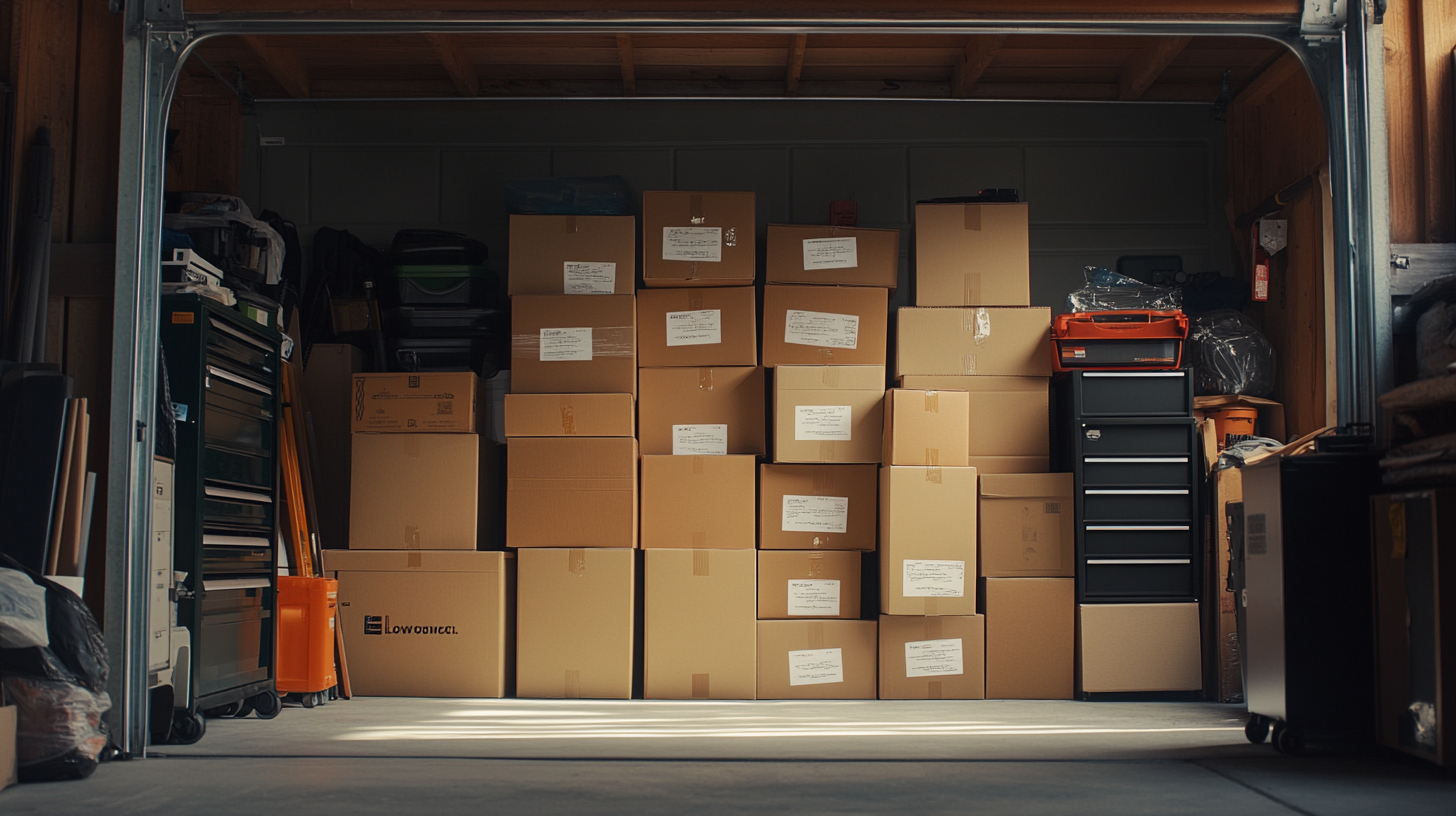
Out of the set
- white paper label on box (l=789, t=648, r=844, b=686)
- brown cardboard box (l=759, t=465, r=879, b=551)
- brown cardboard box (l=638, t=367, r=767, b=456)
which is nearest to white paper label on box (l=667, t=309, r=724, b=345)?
brown cardboard box (l=638, t=367, r=767, b=456)

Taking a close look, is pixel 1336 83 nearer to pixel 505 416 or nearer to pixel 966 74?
pixel 966 74

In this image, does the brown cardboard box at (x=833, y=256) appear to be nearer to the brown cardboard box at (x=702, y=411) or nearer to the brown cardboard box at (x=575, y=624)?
the brown cardboard box at (x=702, y=411)

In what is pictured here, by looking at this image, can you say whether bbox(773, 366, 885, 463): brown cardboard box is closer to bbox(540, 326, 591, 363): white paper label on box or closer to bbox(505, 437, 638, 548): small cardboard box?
bbox(505, 437, 638, 548): small cardboard box

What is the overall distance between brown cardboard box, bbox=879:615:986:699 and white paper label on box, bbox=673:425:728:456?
0.93 metres

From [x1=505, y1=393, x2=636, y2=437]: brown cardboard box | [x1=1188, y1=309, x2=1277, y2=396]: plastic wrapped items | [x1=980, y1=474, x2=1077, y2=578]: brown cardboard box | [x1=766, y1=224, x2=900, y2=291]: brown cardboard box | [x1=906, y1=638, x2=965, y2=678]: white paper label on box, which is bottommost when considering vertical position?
[x1=906, y1=638, x2=965, y2=678]: white paper label on box

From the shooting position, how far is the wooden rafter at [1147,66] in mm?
4547

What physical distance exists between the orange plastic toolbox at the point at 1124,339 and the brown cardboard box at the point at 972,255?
0.27 metres

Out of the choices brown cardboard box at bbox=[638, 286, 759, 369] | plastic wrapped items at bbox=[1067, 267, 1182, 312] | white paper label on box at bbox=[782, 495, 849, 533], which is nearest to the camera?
white paper label on box at bbox=[782, 495, 849, 533]

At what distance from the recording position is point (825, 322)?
15.5ft

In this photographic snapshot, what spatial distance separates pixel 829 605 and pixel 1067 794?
200 centimetres

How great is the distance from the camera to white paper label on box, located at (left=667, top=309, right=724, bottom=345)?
4695 millimetres

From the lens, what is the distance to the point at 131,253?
3.14 metres

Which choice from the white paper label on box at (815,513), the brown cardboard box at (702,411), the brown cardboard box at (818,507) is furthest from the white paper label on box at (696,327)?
the white paper label on box at (815,513)

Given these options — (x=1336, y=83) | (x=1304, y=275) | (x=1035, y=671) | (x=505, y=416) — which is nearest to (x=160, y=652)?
(x=505, y=416)
